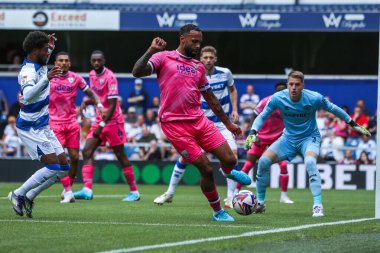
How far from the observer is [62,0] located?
29.8 m

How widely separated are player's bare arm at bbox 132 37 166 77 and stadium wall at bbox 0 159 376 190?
44.4 ft

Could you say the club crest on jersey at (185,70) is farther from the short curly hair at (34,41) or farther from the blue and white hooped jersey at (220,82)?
the blue and white hooped jersey at (220,82)

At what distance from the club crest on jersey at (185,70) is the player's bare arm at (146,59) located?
1.82 feet

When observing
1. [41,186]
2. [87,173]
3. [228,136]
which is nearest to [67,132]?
[87,173]

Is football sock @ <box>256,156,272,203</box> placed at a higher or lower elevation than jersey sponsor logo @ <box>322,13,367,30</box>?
lower

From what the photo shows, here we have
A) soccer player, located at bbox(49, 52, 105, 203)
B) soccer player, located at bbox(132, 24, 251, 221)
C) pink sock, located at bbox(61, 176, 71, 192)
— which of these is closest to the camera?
soccer player, located at bbox(132, 24, 251, 221)

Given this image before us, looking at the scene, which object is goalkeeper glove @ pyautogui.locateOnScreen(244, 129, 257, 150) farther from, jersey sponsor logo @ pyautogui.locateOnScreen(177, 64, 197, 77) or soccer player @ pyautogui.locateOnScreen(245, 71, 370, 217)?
jersey sponsor logo @ pyautogui.locateOnScreen(177, 64, 197, 77)

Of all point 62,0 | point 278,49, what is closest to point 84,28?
point 62,0

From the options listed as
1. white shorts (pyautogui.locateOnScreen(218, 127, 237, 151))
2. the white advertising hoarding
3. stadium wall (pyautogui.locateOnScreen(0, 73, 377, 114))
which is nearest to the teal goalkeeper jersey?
white shorts (pyautogui.locateOnScreen(218, 127, 237, 151))

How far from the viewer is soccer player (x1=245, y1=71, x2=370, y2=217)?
45.4ft

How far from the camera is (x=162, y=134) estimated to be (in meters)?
27.1

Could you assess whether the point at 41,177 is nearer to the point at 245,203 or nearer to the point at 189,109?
the point at 189,109

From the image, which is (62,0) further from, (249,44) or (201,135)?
(201,135)

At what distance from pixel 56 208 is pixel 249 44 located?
15919 millimetres
